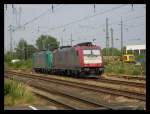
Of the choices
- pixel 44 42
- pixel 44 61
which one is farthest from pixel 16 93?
pixel 44 42

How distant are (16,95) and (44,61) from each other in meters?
30.7

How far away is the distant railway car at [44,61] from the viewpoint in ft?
142

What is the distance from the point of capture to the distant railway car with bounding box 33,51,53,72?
4317cm

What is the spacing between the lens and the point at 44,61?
45938mm

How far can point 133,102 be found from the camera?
48.4ft

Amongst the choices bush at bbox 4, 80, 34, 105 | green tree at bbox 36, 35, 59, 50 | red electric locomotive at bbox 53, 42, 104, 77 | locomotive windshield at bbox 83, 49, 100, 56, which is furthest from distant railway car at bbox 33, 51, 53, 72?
bush at bbox 4, 80, 34, 105

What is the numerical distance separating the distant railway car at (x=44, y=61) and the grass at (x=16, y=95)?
2623cm

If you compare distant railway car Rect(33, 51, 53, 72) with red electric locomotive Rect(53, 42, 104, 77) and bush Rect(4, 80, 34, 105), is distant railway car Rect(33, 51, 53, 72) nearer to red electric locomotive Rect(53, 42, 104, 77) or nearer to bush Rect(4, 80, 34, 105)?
red electric locomotive Rect(53, 42, 104, 77)

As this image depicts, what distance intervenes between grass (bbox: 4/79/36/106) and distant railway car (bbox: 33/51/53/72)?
2623 centimetres

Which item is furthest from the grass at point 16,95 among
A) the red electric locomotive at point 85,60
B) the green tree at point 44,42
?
the green tree at point 44,42
